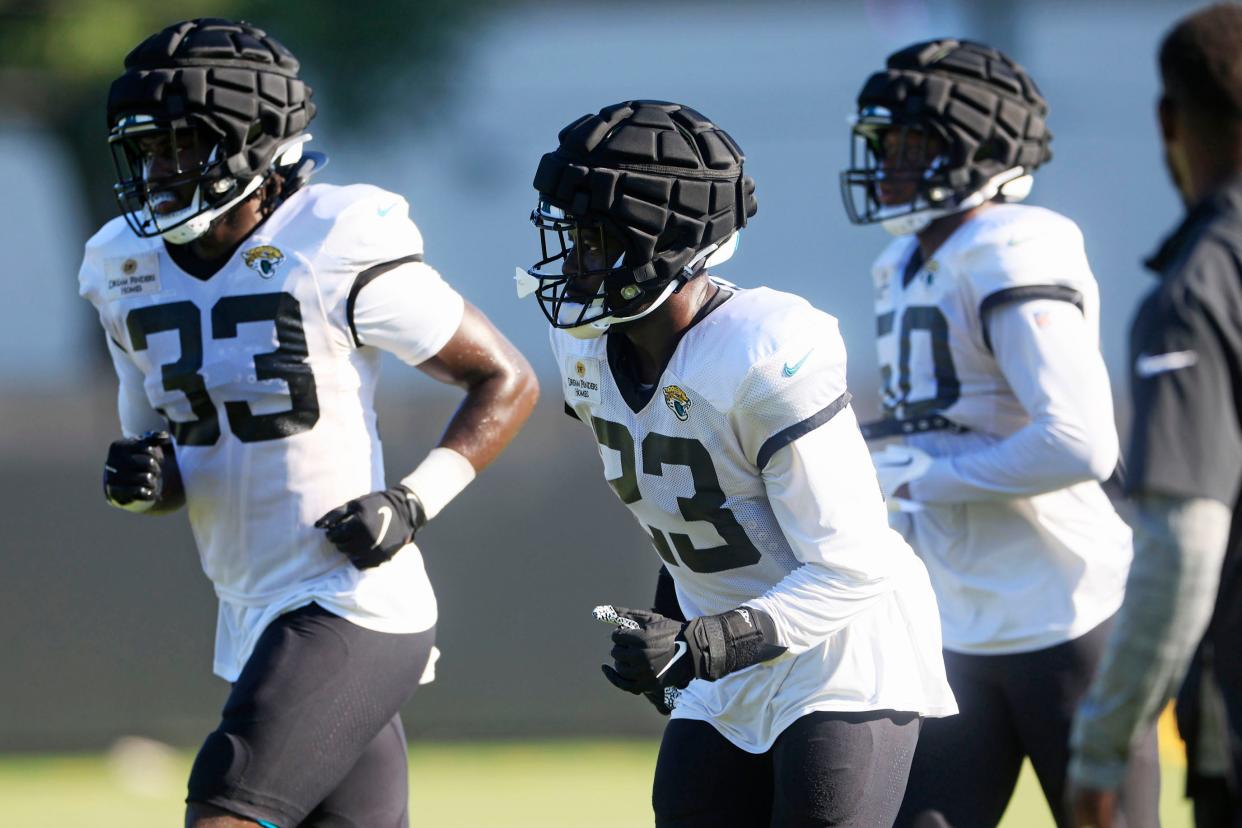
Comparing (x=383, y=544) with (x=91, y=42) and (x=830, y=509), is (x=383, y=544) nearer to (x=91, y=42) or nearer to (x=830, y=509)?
(x=830, y=509)

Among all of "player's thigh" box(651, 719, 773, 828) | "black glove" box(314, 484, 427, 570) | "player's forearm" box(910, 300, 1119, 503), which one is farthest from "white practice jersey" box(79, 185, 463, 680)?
"player's forearm" box(910, 300, 1119, 503)

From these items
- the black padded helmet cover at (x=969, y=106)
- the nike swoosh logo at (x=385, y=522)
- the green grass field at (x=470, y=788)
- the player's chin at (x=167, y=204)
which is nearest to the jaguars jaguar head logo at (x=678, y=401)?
the nike swoosh logo at (x=385, y=522)

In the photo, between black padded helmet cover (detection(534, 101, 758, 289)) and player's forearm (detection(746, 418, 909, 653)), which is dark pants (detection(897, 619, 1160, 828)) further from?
black padded helmet cover (detection(534, 101, 758, 289))

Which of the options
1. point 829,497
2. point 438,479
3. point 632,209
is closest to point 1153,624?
point 829,497

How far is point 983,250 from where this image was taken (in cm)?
411

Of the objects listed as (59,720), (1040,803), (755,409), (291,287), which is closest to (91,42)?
(59,720)

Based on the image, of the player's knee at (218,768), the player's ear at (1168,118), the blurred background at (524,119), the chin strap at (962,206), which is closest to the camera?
the player's ear at (1168,118)

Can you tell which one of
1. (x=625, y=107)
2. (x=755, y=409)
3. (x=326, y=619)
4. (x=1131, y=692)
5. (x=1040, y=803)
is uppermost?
(x=625, y=107)

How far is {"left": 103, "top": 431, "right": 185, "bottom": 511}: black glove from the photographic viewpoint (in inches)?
155

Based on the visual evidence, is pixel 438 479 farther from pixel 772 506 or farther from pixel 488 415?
pixel 772 506

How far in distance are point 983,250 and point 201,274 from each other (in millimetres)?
1802

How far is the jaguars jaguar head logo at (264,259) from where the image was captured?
12.7 feet

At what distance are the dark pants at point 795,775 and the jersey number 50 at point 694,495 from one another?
320 mm

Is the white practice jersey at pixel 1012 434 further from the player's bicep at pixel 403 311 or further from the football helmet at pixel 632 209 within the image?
the player's bicep at pixel 403 311
